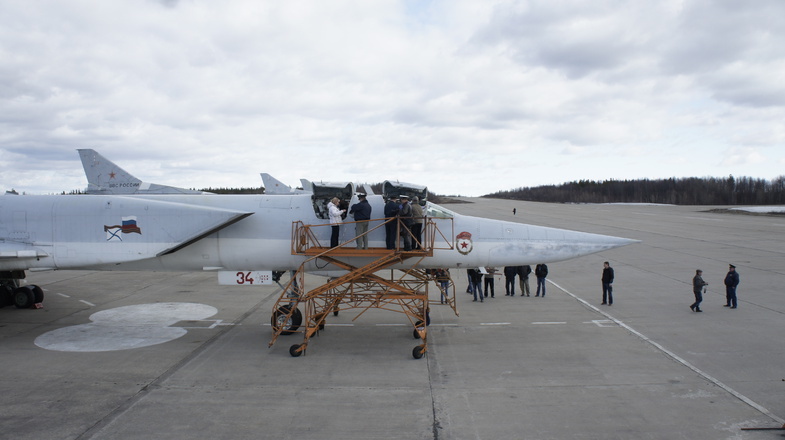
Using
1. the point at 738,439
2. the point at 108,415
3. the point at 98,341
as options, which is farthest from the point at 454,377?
the point at 98,341

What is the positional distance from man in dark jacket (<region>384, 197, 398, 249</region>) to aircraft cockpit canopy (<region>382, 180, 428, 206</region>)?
0.15 meters

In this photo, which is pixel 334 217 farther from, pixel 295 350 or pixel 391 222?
pixel 295 350

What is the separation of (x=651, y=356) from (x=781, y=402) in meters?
2.40

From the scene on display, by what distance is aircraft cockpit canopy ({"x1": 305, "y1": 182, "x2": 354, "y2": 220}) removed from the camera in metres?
10.8

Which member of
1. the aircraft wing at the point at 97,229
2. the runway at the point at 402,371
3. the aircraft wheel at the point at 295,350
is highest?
the aircraft wing at the point at 97,229

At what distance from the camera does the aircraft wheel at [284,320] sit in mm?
11258

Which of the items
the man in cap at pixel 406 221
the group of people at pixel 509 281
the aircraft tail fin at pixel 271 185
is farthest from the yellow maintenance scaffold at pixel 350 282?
the aircraft tail fin at pixel 271 185

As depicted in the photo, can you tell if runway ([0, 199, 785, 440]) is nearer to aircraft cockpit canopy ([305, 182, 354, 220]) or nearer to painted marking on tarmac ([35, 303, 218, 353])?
painted marking on tarmac ([35, 303, 218, 353])

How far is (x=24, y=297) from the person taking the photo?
14242mm

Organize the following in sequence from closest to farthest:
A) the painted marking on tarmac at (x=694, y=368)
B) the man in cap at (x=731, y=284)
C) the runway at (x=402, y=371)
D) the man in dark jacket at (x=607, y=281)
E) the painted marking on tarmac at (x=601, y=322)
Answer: the runway at (x=402, y=371)
the painted marking on tarmac at (x=694, y=368)
the painted marking on tarmac at (x=601, y=322)
the man in cap at (x=731, y=284)
the man in dark jacket at (x=607, y=281)

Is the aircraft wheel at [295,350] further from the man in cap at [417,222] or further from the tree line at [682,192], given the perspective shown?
the tree line at [682,192]

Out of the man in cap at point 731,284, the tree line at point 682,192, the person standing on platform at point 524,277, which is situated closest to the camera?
the man in cap at point 731,284

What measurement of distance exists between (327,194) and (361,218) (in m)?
1.02

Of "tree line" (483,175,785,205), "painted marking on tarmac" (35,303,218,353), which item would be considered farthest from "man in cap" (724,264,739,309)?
"tree line" (483,175,785,205)
